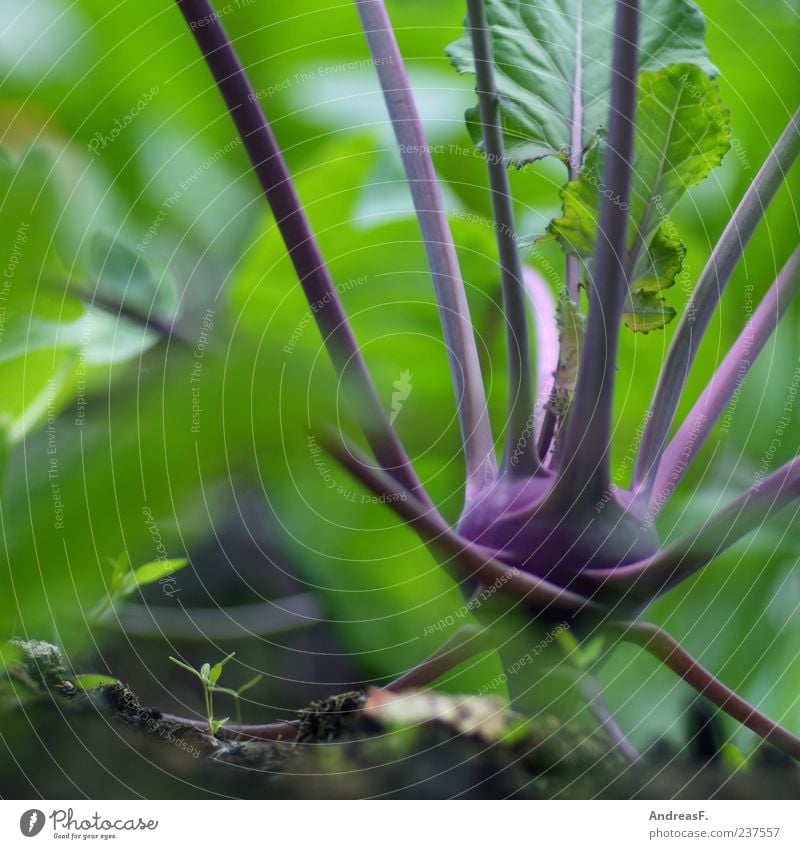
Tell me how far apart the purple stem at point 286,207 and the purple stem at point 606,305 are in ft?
0.22

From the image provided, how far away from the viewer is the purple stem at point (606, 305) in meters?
0.29

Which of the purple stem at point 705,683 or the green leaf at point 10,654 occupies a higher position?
the green leaf at point 10,654

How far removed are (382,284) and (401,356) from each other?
37mm

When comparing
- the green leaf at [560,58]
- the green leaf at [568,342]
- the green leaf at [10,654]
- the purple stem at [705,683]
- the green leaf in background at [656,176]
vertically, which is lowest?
the purple stem at [705,683]

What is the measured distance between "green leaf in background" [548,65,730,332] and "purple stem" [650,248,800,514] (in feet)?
0.15

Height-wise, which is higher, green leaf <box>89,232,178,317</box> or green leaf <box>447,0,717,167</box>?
green leaf <box>447,0,717,167</box>

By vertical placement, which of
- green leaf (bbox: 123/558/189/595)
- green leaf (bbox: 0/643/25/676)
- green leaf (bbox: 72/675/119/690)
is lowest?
green leaf (bbox: 72/675/119/690)

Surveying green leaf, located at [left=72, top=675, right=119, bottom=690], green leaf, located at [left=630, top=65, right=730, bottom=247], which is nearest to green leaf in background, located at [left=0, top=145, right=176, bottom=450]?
green leaf, located at [left=72, top=675, right=119, bottom=690]

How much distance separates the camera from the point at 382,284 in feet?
1.26

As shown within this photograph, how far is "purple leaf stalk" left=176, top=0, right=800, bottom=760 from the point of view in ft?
1.02

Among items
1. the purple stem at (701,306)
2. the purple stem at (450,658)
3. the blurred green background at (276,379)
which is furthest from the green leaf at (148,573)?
the purple stem at (701,306)
